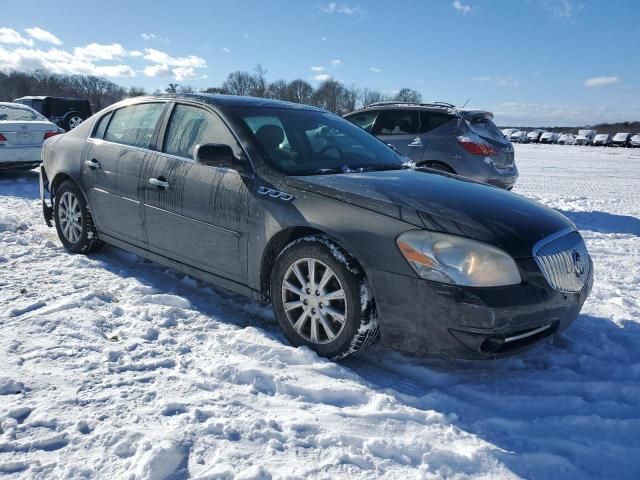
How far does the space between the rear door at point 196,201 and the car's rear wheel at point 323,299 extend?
1.29ft

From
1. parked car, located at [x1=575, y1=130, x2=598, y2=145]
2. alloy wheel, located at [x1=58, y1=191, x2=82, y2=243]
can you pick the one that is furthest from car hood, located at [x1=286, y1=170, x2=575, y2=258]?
parked car, located at [x1=575, y1=130, x2=598, y2=145]

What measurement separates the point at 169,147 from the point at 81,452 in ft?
7.72

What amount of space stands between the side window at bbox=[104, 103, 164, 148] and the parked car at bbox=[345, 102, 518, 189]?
14.4ft

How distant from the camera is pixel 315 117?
4.08 meters

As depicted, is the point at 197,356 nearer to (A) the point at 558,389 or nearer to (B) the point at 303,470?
(B) the point at 303,470

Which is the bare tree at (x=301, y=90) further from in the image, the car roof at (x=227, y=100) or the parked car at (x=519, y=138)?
the car roof at (x=227, y=100)

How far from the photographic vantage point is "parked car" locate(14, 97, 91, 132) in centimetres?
2000

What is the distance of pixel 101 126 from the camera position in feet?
15.3

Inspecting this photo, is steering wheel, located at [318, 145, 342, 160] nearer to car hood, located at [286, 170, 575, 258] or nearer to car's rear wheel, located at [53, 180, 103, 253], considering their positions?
car hood, located at [286, 170, 575, 258]

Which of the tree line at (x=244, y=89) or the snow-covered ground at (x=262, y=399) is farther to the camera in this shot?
the tree line at (x=244, y=89)

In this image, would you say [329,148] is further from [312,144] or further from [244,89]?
[244,89]

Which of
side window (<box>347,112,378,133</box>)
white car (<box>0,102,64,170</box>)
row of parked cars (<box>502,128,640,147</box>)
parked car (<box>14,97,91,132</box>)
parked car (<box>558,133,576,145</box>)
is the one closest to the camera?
side window (<box>347,112,378,133</box>)

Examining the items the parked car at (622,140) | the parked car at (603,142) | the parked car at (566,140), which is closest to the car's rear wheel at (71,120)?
the parked car at (622,140)

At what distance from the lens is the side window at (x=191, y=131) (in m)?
3.56
